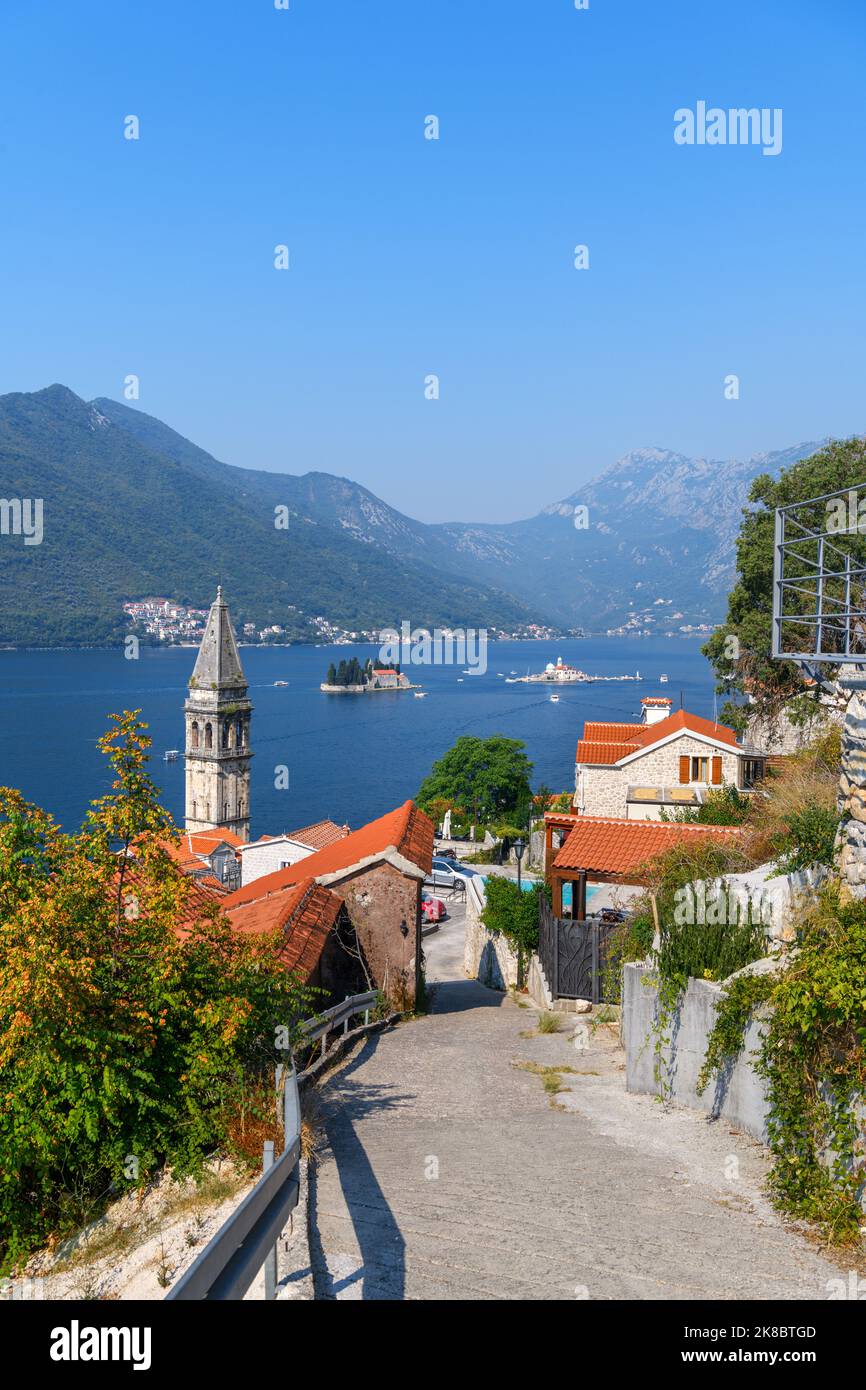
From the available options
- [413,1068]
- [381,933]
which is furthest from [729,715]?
[413,1068]

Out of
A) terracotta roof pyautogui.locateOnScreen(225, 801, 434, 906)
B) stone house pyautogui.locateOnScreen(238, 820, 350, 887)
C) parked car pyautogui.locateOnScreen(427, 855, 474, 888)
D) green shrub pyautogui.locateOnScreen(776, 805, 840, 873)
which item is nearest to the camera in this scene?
green shrub pyautogui.locateOnScreen(776, 805, 840, 873)

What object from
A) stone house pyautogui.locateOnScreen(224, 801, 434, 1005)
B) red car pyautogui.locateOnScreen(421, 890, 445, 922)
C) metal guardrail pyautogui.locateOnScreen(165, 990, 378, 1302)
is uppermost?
metal guardrail pyautogui.locateOnScreen(165, 990, 378, 1302)

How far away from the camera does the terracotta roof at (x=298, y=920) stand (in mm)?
12320

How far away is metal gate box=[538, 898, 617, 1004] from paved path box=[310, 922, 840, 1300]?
12.4 feet

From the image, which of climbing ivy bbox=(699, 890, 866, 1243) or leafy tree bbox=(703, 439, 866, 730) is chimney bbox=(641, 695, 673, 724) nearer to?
leafy tree bbox=(703, 439, 866, 730)

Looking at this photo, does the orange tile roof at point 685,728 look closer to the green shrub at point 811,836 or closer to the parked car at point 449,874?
the parked car at point 449,874

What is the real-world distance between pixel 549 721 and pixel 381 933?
6128 inches

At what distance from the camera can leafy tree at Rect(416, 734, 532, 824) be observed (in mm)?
73000

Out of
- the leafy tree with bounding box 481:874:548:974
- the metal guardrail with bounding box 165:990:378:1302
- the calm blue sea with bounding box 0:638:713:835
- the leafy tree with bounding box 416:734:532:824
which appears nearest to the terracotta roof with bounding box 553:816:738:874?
the leafy tree with bounding box 481:874:548:974

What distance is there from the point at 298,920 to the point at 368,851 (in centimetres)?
419

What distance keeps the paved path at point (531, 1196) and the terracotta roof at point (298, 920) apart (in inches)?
56.0

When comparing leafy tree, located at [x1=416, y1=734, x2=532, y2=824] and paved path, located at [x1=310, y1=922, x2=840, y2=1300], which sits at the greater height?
paved path, located at [x1=310, y1=922, x2=840, y2=1300]

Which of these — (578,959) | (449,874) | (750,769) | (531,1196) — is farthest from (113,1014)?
(449,874)
